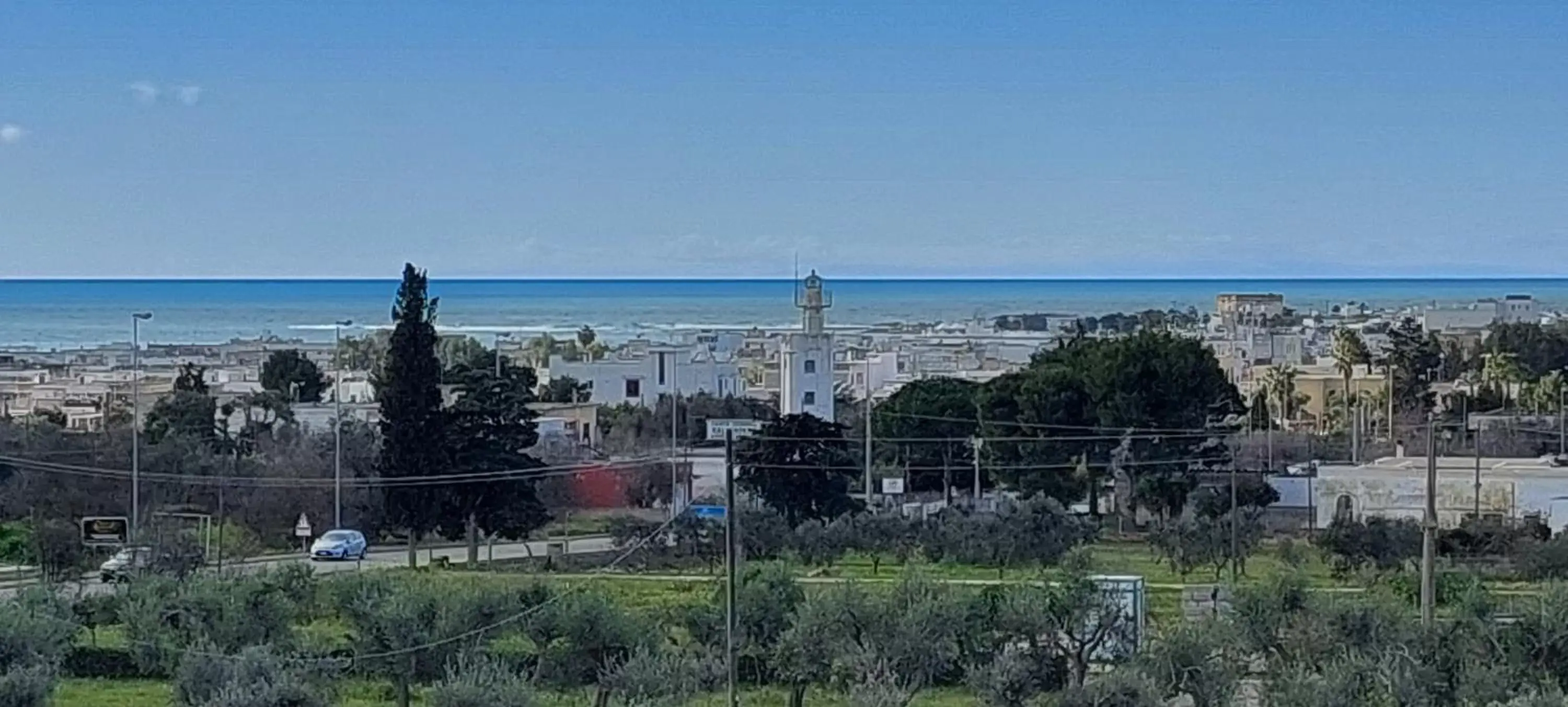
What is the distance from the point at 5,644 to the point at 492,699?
156 inches

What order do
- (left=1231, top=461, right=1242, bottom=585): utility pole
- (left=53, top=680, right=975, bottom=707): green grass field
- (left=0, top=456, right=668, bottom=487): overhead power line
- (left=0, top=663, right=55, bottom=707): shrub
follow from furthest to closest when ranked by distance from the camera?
1. (left=0, top=456, right=668, bottom=487): overhead power line
2. (left=1231, top=461, right=1242, bottom=585): utility pole
3. (left=53, top=680, right=975, bottom=707): green grass field
4. (left=0, top=663, right=55, bottom=707): shrub

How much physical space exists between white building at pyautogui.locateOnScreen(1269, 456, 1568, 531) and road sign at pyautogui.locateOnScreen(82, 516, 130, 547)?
14427 mm

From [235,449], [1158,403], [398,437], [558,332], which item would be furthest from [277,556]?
[558,332]

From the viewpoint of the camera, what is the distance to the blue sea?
3157 inches

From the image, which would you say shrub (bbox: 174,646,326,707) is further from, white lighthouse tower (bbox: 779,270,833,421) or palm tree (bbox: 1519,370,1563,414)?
palm tree (bbox: 1519,370,1563,414)

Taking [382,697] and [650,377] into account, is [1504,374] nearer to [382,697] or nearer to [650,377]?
[650,377]

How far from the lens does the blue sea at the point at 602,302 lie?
8019 cm

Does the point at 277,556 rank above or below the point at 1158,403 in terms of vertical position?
below

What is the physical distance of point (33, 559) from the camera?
2067cm

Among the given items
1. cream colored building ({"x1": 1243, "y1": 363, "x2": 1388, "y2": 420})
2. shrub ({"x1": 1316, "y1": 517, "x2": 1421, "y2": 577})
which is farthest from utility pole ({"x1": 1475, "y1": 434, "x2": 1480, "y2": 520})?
cream colored building ({"x1": 1243, "y1": 363, "x2": 1388, "y2": 420})

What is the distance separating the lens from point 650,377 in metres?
36.5

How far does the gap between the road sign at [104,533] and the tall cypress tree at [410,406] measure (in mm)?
3506

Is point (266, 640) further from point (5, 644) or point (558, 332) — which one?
point (558, 332)

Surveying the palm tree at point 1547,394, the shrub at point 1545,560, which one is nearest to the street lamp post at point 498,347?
the shrub at point 1545,560
